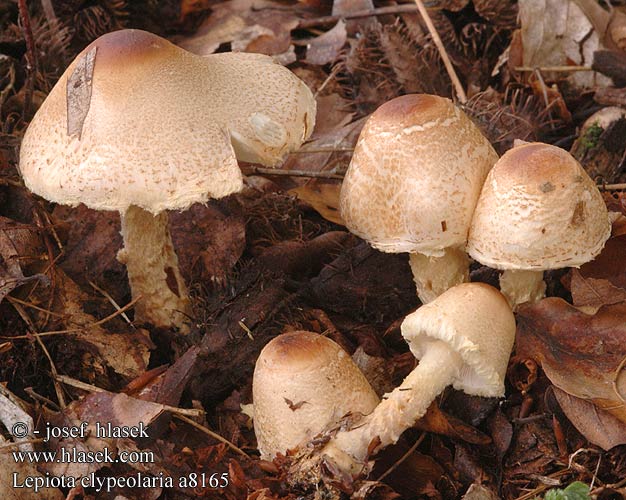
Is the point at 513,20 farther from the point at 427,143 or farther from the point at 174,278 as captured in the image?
the point at 174,278

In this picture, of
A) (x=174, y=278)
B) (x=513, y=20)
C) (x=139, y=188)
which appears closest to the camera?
(x=139, y=188)

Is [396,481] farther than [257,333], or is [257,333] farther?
[257,333]

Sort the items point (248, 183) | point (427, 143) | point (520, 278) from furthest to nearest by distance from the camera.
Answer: point (248, 183) → point (520, 278) → point (427, 143)

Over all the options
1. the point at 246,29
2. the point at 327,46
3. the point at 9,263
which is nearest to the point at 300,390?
the point at 9,263

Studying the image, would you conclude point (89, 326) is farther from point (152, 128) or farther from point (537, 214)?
point (537, 214)

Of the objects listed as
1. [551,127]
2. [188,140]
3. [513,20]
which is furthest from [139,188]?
[513,20]

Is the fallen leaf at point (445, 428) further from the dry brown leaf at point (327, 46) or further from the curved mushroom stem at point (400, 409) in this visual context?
the dry brown leaf at point (327, 46)
